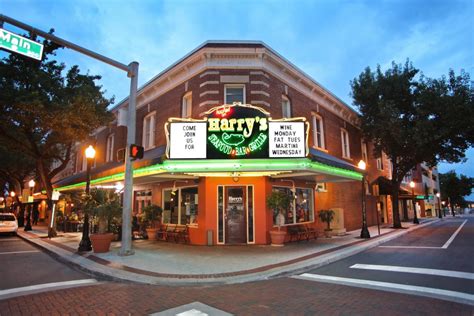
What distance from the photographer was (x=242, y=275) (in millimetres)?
8344

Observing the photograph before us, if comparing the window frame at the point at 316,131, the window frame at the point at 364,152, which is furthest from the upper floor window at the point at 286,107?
the window frame at the point at 364,152

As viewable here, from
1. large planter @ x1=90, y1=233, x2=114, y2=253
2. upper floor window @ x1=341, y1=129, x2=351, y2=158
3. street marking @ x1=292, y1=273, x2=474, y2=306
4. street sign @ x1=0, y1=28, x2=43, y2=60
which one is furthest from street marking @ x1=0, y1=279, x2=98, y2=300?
upper floor window @ x1=341, y1=129, x2=351, y2=158

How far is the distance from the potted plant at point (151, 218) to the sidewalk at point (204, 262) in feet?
9.65

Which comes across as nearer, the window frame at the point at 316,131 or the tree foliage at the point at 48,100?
the tree foliage at the point at 48,100

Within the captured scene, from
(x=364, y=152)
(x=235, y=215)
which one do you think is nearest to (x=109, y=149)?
(x=235, y=215)

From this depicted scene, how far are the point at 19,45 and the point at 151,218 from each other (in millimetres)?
10465

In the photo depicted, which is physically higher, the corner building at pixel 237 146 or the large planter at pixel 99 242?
the corner building at pixel 237 146

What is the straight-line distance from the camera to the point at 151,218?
16.4 m

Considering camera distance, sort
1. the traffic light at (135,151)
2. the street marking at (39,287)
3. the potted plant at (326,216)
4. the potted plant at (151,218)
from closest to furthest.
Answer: the street marking at (39,287)
the traffic light at (135,151)
the potted plant at (151,218)
the potted plant at (326,216)

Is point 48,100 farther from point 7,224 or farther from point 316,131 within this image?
point 316,131

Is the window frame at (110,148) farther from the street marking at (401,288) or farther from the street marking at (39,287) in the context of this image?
the street marking at (401,288)

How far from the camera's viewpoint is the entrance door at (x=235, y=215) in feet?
46.9

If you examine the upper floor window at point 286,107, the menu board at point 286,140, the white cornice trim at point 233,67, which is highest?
the white cornice trim at point 233,67

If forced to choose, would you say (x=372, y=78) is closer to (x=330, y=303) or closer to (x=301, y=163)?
(x=301, y=163)
